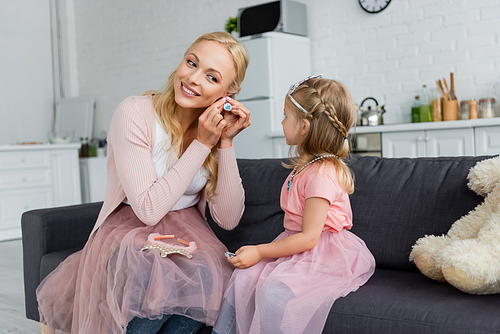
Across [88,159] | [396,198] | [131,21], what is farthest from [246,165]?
[131,21]

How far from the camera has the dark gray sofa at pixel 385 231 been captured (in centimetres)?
113

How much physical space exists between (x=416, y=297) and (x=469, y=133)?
2.11 meters

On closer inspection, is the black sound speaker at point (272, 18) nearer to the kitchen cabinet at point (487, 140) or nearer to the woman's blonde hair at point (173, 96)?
the kitchen cabinet at point (487, 140)

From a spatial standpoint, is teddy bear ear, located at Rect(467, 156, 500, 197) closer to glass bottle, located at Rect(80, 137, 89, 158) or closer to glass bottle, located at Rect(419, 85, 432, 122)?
glass bottle, located at Rect(419, 85, 432, 122)

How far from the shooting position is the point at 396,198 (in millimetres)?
1629

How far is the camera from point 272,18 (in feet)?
12.9

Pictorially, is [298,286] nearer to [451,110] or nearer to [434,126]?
[434,126]

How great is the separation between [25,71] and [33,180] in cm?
176

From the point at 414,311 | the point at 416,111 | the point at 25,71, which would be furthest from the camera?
the point at 25,71

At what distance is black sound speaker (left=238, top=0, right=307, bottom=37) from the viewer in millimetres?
3926

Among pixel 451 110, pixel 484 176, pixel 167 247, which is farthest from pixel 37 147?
pixel 484 176

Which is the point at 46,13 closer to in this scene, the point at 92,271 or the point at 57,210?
the point at 57,210

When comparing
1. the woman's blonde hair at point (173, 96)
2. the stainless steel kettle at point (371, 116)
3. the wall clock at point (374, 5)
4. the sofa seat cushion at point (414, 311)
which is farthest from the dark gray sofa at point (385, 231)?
the wall clock at point (374, 5)

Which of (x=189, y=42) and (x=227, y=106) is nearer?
(x=227, y=106)
